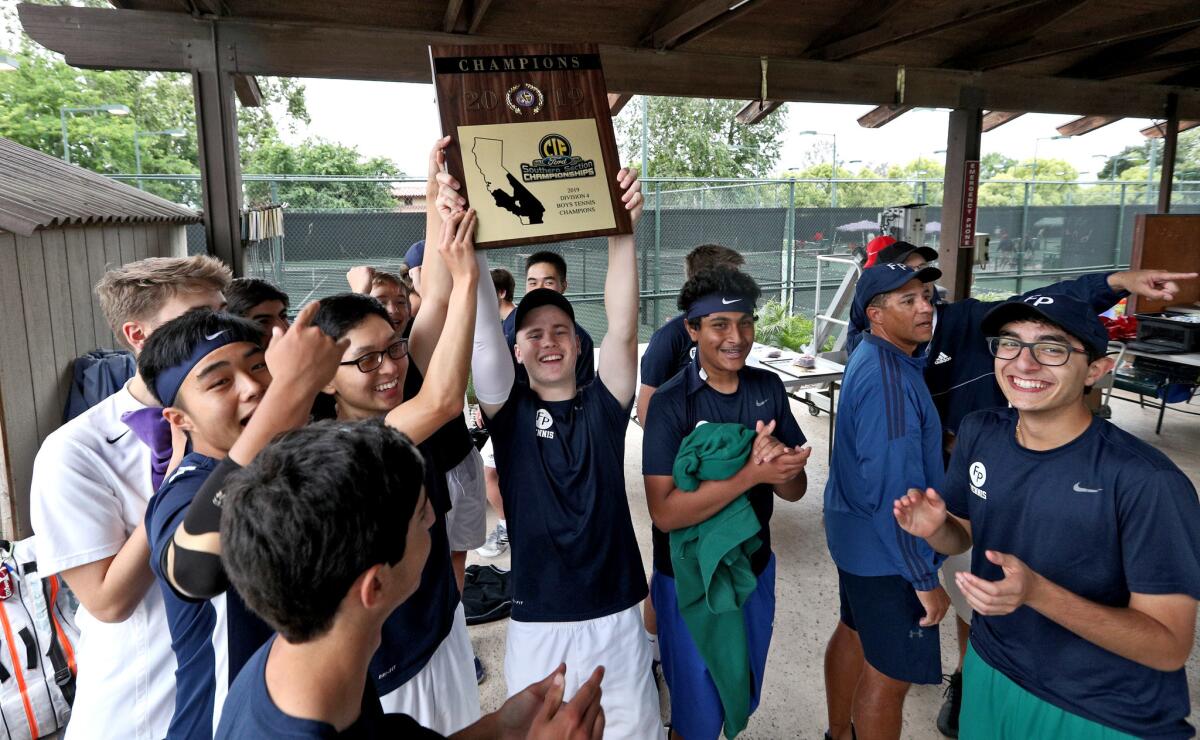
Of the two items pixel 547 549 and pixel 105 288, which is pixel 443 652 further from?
pixel 105 288

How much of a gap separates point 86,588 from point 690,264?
327cm

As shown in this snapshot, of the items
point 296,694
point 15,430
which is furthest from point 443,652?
point 15,430

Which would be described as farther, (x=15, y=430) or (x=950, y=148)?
(x=950, y=148)

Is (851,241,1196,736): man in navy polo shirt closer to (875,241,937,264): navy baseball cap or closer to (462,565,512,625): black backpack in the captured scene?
(875,241,937,264): navy baseball cap

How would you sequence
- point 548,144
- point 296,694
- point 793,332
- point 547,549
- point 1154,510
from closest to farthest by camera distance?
point 296,694 < point 1154,510 < point 548,144 < point 547,549 < point 793,332

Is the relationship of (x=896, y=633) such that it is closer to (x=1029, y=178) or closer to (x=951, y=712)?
(x=951, y=712)

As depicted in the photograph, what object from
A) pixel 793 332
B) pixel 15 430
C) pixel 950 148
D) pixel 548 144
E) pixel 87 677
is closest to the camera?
pixel 87 677

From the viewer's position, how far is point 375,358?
1849 mm

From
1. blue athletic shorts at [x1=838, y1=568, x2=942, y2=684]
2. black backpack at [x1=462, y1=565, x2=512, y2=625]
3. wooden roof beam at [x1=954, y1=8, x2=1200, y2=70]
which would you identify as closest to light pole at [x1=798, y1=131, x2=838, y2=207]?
wooden roof beam at [x1=954, y1=8, x2=1200, y2=70]

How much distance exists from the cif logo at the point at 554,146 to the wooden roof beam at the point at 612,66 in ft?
10.6

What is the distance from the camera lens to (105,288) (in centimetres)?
212

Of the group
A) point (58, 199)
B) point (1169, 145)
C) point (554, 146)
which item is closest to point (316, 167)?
point (58, 199)

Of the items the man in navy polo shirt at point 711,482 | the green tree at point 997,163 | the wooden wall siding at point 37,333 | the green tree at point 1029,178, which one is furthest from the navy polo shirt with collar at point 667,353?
the green tree at point 997,163

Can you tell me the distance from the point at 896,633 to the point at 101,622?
2.20 metres
